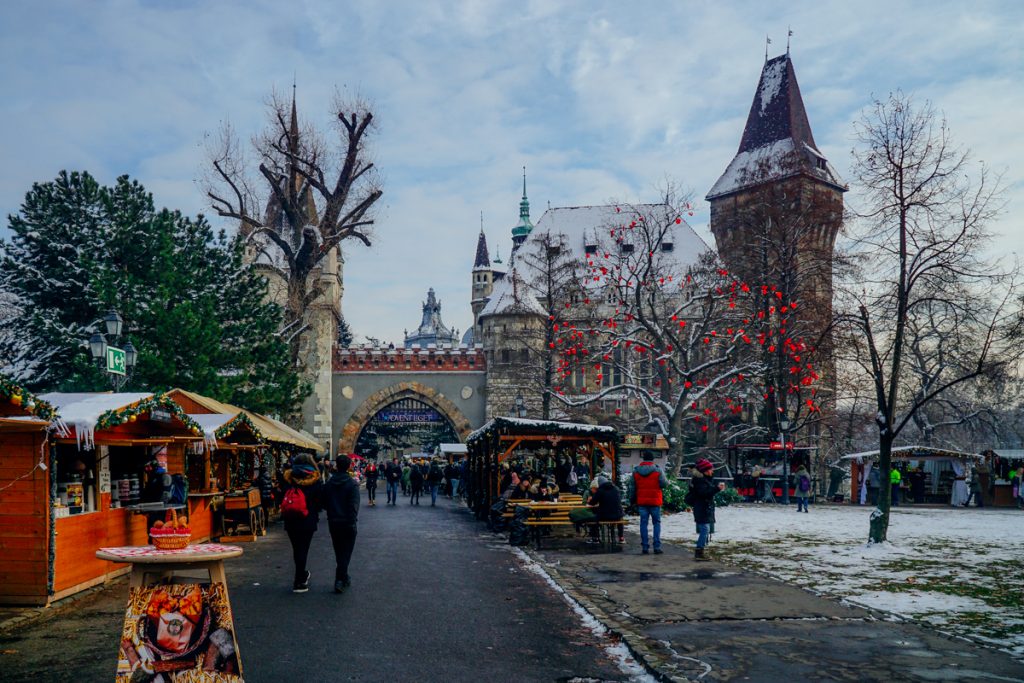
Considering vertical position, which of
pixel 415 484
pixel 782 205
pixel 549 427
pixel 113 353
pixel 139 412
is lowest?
pixel 415 484

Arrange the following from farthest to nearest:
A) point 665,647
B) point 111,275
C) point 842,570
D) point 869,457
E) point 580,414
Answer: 1. point 580,414
2. point 869,457
3. point 111,275
4. point 842,570
5. point 665,647

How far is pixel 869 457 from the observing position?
2967 cm

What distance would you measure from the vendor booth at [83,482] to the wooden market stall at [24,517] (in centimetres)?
1

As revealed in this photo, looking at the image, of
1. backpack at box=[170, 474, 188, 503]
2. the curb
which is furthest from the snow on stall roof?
the curb

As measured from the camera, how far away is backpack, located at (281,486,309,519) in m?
9.69

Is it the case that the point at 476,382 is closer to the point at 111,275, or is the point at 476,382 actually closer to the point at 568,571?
the point at 111,275

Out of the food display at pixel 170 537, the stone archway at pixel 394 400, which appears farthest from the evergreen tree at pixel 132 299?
the stone archway at pixel 394 400

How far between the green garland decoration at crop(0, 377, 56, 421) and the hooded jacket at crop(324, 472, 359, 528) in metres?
2.87

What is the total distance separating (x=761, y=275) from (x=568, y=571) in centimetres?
2237

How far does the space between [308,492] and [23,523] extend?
282 centimetres

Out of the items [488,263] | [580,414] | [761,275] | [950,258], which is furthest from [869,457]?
[488,263]

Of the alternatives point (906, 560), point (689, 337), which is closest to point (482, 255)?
point (689, 337)

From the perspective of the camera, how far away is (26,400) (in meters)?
7.81

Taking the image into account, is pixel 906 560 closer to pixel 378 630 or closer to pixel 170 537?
pixel 378 630
